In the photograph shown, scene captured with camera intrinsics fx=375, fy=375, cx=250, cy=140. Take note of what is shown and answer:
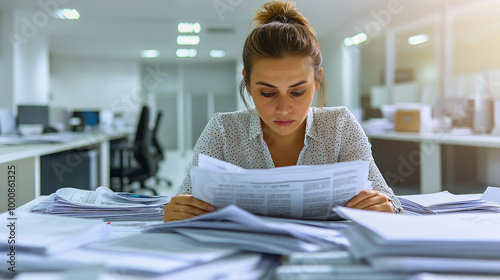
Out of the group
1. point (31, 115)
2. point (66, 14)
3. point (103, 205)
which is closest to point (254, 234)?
point (103, 205)

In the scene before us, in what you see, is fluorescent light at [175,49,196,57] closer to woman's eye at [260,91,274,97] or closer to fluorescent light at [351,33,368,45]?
fluorescent light at [351,33,368,45]

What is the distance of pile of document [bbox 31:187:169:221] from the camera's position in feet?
2.81

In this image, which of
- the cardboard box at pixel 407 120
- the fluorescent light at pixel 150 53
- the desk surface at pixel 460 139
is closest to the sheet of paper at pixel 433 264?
the desk surface at pixel 460 139

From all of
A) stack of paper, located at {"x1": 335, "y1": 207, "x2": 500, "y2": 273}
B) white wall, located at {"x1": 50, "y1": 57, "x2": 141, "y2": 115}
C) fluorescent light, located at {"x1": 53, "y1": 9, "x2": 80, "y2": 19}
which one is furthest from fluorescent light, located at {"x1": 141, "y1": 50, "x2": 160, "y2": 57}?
stack of paper, located at {"x1": 335, "y1": 207, "x2": 500, "y2": 273}

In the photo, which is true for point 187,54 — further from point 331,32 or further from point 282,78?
point 282,78

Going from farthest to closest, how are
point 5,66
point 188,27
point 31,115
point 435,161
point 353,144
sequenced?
1. point 188,27
2. point 5,66
3. point 31,115
4. point 435,161
5. point 353,144

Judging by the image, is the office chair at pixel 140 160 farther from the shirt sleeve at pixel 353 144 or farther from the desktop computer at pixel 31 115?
the shirt sleeve at pixel 353 144

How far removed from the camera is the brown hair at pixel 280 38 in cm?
107

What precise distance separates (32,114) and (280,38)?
392cm

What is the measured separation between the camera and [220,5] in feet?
19.3

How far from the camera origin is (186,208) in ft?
2.64

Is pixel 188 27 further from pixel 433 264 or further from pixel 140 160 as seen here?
pixel 433 264

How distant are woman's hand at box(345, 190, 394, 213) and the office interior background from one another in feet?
8.32

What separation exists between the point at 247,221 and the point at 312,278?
146 millimetres
